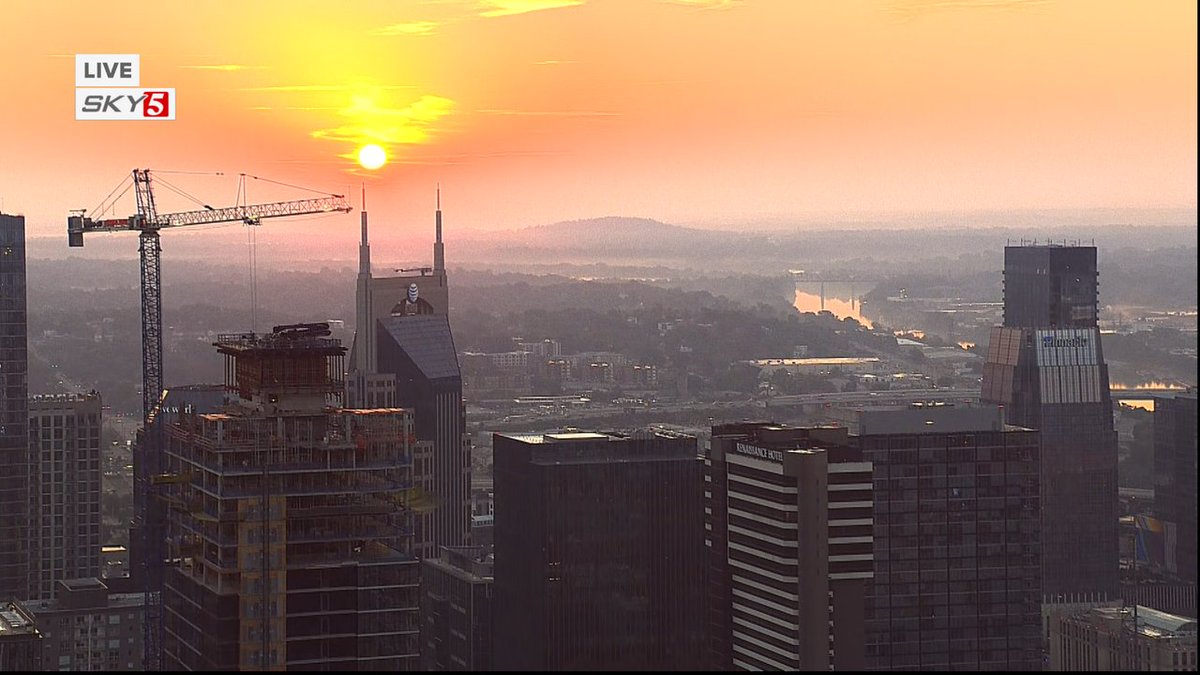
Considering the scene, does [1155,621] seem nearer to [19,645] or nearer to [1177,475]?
[1177,475]

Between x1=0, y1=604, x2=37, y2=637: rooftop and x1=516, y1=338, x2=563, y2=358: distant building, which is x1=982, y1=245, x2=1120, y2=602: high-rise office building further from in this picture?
x1=0, y1=604, x2=37, y2=637: rooftop

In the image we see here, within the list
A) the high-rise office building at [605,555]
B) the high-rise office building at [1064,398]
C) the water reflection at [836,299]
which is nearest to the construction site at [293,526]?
the high-rise office building at [605,555]

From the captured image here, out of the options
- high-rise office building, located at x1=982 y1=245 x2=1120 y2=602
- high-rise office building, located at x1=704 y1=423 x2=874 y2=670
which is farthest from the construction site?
high-rise office building, located at x1=982 y1=245 x2=1120 y2=602

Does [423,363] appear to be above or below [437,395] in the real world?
above

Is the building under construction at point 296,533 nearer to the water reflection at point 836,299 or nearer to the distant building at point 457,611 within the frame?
the distant building at point 457,611

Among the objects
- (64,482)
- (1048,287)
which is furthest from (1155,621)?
(64,482)
